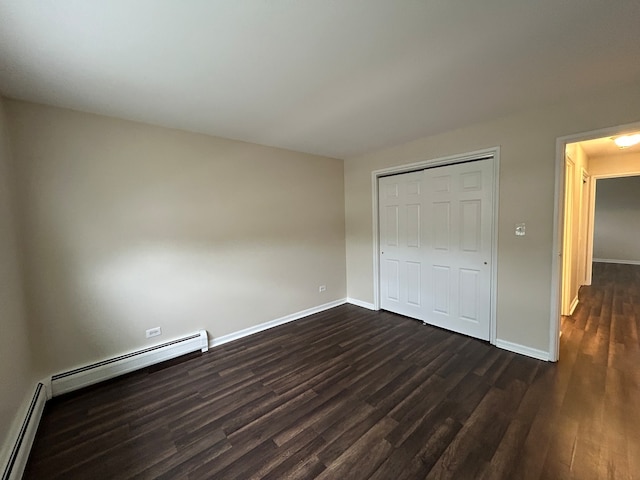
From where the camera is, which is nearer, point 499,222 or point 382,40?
point 382,40

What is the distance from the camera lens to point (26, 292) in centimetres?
215

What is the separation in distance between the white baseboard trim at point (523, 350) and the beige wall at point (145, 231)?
8.49ft

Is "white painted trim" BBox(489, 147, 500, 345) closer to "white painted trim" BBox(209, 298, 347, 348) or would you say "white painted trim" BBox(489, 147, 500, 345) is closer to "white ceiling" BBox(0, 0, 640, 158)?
"white ceiling" BBox(0, 0, 640, 158)

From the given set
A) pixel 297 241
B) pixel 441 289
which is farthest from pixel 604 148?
pixel 297 241

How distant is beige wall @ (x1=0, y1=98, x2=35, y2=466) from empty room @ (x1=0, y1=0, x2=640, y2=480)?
24mm

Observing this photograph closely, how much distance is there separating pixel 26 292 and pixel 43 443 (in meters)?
1.14

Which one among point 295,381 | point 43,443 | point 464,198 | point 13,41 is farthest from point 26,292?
point 464,198

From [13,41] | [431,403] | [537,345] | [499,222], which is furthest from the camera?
[499,222]

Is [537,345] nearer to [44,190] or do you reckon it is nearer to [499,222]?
[499,222]

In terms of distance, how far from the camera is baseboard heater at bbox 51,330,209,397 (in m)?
2.29

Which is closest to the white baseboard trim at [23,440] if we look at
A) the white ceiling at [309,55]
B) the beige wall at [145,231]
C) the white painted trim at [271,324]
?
the beige wall at [145,231]

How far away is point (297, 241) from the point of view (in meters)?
3.93

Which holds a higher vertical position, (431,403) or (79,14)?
(79,14)

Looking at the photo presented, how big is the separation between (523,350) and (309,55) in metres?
3.40
